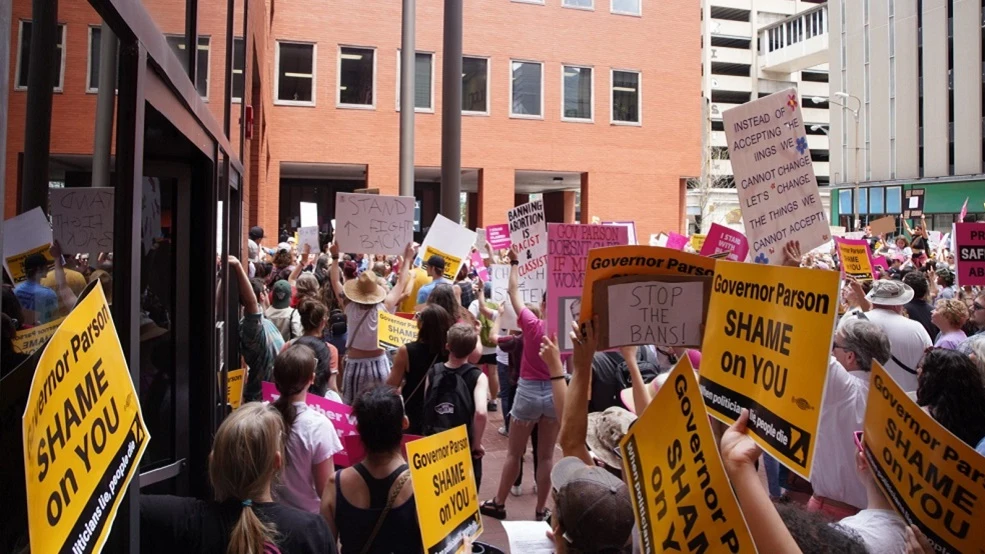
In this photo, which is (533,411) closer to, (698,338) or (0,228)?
(698,338)

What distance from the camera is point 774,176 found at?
4.61 metres

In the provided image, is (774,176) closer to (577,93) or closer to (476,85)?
(476,85)

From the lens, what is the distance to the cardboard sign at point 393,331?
7043 millimetres

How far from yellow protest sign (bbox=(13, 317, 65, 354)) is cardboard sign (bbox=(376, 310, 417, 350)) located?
4.95 metres

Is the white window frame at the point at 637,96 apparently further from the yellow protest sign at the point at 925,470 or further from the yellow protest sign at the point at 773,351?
the yellow protest sign at the point at 925,470

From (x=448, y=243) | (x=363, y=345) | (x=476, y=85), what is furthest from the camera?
(x=476, y=85)

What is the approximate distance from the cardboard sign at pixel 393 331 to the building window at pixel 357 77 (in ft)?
78.5

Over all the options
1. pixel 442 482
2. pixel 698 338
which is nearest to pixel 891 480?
pixel 698 338

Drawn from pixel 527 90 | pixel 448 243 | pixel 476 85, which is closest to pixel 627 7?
pixel 527 90

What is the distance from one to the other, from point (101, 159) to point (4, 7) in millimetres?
1261

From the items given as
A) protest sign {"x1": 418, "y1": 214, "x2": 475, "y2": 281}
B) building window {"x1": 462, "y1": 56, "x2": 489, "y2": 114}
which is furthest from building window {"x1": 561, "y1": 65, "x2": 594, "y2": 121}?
protest sign {"x1": 418, "y1": 214, "x2": 475, "y2": 281}

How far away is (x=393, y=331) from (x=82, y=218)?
15.4 feet

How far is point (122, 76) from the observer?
8.55ft

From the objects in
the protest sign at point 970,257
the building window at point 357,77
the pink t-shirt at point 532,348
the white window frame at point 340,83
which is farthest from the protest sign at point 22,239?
the building window at point 357,77
